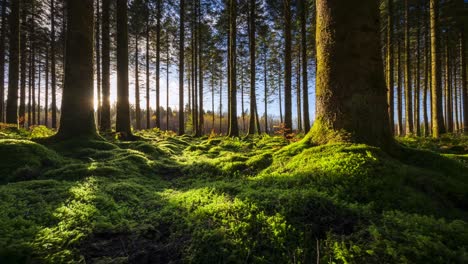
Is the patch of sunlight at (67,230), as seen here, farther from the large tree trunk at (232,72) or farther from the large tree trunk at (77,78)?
the large tree trunk at (232,72)

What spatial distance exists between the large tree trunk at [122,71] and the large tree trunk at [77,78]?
10.0 feet

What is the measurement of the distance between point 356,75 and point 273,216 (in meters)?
2.91

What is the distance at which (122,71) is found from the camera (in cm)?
1080

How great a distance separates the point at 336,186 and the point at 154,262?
2.18m

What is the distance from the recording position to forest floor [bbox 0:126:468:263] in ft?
6.39

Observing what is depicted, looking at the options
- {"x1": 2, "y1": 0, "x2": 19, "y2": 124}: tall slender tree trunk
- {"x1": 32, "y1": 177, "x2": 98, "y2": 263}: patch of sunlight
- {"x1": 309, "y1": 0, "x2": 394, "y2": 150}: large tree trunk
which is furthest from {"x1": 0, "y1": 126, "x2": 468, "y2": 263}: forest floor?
{"x1": 2, "y1": 0, "x2": 19, "y2": 124}: tall slender tree trunk

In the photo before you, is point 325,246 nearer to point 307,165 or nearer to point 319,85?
point 307,165

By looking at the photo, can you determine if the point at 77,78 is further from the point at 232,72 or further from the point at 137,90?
the point at 137,90

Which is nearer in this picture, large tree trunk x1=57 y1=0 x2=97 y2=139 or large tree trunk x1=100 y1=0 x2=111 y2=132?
large tree trunk x1=57 y1=0 x2=97 y2=139

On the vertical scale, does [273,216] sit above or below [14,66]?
below

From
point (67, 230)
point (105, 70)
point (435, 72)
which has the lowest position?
point (67, 230)

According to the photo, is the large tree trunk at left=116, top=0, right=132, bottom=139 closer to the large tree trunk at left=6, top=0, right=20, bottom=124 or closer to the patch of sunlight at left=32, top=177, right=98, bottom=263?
the large tree trunk at left=6, top=0, right=20, bottom=124

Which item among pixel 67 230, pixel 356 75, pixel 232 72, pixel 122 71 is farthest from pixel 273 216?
pixel 232 72

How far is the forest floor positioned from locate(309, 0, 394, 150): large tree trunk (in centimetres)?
45
